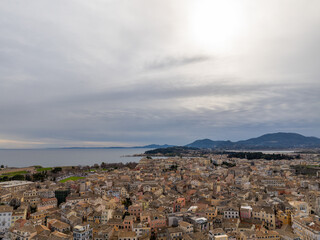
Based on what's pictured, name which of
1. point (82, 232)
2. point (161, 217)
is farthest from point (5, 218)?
point (161, 217)

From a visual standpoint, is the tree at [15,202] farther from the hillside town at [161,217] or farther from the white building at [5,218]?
the white building at [5,218]

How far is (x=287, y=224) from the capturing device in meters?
30.3

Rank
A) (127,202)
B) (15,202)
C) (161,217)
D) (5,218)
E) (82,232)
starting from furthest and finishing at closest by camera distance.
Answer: (127,202)
(15,202)
(5,218)
(161,217)
(82,232)

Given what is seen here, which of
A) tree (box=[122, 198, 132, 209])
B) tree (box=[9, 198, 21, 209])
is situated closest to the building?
tree (box=[122, 198, 132, 209])

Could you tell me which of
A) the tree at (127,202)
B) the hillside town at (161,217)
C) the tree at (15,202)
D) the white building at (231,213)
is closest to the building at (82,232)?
Answer: the hillside town at (161,217)

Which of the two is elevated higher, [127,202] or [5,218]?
[5,218]

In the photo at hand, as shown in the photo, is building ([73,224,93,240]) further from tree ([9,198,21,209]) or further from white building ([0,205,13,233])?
tree ([9,198,21,209])

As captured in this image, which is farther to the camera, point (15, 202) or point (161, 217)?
point (15, 202)

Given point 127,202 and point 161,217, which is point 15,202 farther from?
point 161,217

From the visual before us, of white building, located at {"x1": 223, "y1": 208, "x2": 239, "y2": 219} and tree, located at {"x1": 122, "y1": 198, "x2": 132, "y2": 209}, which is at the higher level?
white building, located at {"x1": 223, "y1": 208, "x2": 239, "y2": 219}

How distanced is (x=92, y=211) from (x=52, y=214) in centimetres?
496

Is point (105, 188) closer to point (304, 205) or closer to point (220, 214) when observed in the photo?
point (220, 214)

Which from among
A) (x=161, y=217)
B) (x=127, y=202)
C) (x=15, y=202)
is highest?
(x=161, y=217)

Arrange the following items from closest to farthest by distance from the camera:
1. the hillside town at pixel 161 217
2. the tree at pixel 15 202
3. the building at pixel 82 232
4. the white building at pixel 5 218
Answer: the building at pixel 82 232 → the hillside town at pixel 161 217 → the white building at pixel 5 218 → the tree at pixel 15 202
